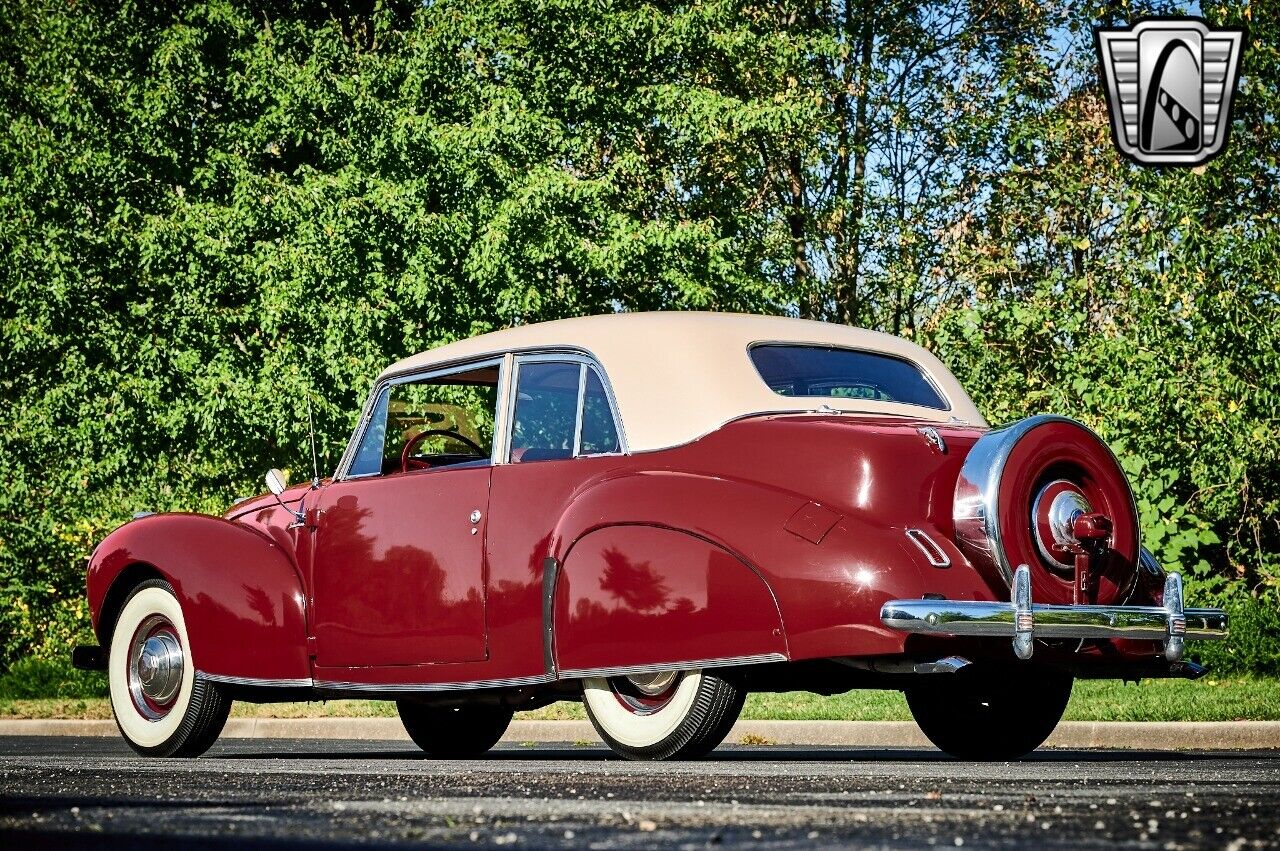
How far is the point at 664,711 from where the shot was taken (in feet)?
22.1

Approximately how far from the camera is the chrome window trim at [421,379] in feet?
24.8

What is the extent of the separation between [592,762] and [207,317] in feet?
35.2

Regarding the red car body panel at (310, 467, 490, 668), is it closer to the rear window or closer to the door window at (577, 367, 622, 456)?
the door window at (577, 367, 622, 456)

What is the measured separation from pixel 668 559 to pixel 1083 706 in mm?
5831

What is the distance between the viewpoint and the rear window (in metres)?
7.29

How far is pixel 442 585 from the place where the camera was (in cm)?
740

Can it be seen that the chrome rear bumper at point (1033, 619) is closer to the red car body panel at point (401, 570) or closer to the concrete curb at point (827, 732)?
the red car body panel at point (401, 570)

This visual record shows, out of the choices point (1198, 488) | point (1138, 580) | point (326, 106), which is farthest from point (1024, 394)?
point (1138, 580)

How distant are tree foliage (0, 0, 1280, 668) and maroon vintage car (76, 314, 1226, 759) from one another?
650 cm

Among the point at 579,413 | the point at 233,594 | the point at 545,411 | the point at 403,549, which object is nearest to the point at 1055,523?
the point at 579,413

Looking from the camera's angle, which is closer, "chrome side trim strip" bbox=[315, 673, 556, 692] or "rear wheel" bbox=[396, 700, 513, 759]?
"chrome side trim strip" bbox=[315, 673, 556, 692]

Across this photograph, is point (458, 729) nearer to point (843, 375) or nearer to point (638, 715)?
point (638, 715)

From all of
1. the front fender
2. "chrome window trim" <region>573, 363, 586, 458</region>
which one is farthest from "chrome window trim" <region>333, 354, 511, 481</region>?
the front fender

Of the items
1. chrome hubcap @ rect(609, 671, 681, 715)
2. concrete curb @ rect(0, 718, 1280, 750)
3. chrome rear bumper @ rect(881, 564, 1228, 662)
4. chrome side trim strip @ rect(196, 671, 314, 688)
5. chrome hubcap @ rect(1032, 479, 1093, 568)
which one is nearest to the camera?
chrome rear bumper @ rect(881, 564, 1228, 662)
